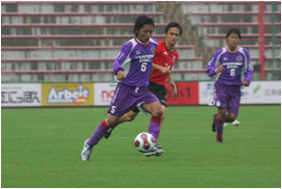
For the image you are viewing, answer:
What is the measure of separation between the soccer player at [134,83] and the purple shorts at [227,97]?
2.21 metres

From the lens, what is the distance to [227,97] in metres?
8.26

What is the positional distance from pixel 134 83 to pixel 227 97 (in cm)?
258

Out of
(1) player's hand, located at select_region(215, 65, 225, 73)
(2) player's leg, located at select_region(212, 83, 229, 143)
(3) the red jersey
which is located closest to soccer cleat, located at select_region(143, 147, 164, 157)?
(3) the red jersey

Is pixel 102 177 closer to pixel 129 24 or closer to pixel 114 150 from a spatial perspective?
pixel 114 150

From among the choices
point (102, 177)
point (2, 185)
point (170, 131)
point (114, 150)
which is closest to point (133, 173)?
point (102, 177)

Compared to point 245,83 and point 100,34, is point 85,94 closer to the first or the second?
point 100,34

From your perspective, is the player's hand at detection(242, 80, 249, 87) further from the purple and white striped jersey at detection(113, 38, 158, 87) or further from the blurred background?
the blurred background

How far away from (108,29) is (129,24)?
56.5 inches

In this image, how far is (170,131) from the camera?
34.6 ft

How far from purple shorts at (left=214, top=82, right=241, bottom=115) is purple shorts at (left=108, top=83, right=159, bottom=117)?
231cm

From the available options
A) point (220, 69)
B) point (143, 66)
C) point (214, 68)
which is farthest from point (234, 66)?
point (143, 66)

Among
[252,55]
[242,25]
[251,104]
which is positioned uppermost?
[242,25]

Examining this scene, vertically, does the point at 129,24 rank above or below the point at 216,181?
above

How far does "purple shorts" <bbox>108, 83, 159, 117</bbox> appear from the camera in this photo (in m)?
6.18
